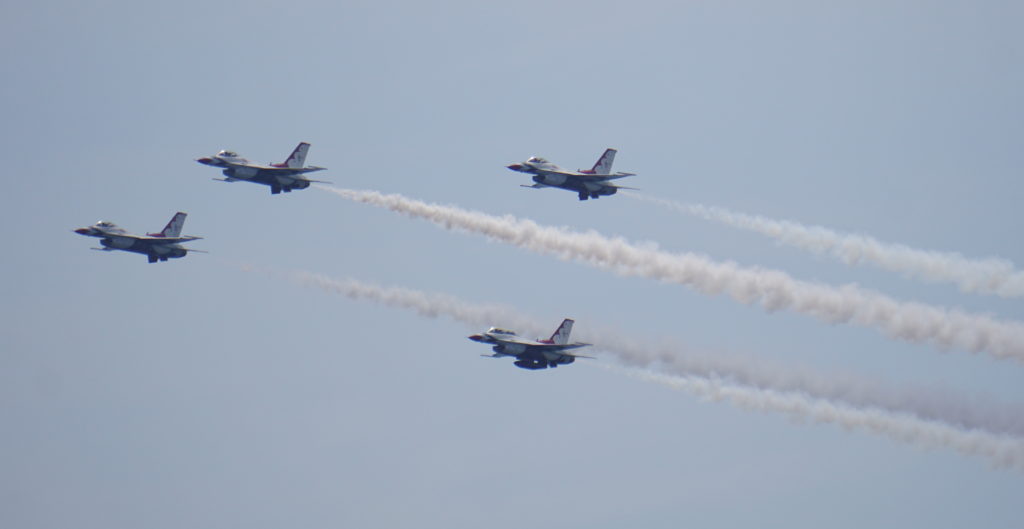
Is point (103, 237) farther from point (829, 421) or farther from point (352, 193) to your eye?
point (829, 421)

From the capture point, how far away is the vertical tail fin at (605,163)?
85.8 meters

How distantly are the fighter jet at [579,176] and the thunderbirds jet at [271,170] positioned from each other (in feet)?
43.4

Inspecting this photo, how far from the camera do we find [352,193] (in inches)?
3649

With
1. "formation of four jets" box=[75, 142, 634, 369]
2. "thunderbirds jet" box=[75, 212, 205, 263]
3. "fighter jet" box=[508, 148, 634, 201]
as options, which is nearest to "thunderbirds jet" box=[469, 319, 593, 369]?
"formation of four jets" box=[75, 142, 634, 369]

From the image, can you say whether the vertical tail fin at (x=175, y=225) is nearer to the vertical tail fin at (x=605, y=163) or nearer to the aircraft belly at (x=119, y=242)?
the aircraft belly at (x=119, y=242)

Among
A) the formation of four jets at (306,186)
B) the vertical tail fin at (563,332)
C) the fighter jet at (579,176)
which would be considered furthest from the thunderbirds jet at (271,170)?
the vertical tail fin at (563,332)

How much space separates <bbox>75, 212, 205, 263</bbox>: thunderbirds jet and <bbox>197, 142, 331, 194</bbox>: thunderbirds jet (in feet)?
16.4

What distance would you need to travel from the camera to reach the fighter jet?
84125 millimetres

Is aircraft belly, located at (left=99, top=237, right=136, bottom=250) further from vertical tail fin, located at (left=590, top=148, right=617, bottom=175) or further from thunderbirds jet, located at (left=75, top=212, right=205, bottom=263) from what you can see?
vertical tail fin, located at (left=590, top=148, right=617, bottom=175)

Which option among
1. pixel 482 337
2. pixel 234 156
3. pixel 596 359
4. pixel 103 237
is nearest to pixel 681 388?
pixel 596 359

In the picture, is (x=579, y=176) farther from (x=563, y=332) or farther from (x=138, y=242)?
(x=138, y=242)

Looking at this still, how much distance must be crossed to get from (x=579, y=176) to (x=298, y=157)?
19.2 m

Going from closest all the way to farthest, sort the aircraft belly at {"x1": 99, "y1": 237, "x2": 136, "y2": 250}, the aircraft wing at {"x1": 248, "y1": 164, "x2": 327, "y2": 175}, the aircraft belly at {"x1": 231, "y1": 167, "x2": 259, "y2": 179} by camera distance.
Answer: the aircraft wing at {"x1": 248, "y1": 164, "x2": 327, "y2": 175} < the aircraft belly at {"x1": 231, "y1": 167, "x2": 259, "y2": 179} < the aircraft belly at {"x1": 99, "y1": 237, "x2": 136, "y2": 250}

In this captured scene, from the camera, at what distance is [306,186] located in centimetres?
9050
